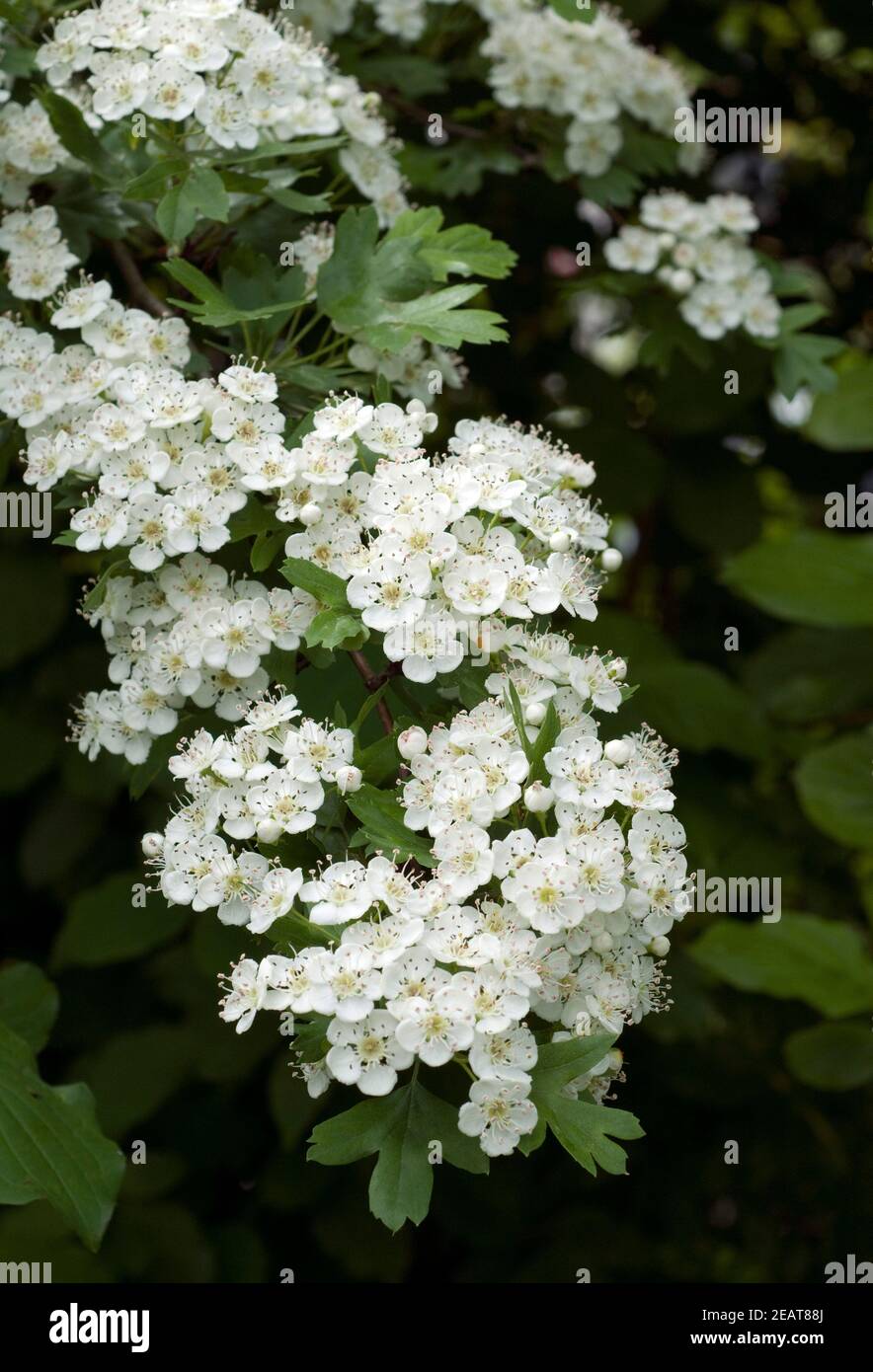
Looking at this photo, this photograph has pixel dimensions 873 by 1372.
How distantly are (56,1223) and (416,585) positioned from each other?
176 cm

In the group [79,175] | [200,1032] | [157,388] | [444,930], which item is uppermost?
[79,175]

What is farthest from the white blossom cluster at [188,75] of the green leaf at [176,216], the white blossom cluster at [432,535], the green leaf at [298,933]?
the green leaf at [298,933]

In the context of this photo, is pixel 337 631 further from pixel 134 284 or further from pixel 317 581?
pixel 134 284

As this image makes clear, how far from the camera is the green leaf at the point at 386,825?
4.61 feet

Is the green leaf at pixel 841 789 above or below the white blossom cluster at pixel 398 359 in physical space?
below

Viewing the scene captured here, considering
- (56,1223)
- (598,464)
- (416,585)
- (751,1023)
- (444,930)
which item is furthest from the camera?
(751,1023)

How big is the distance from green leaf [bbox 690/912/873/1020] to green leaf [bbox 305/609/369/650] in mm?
1569

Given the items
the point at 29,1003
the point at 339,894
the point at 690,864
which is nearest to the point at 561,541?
the point at 339,894

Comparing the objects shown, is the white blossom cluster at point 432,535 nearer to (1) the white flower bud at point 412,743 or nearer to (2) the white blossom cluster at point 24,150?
(1) the white flower bud at point 412,743

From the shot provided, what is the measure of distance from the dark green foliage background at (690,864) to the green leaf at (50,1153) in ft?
2.76

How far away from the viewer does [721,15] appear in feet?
12.2

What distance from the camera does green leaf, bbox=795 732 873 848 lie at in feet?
9.86
